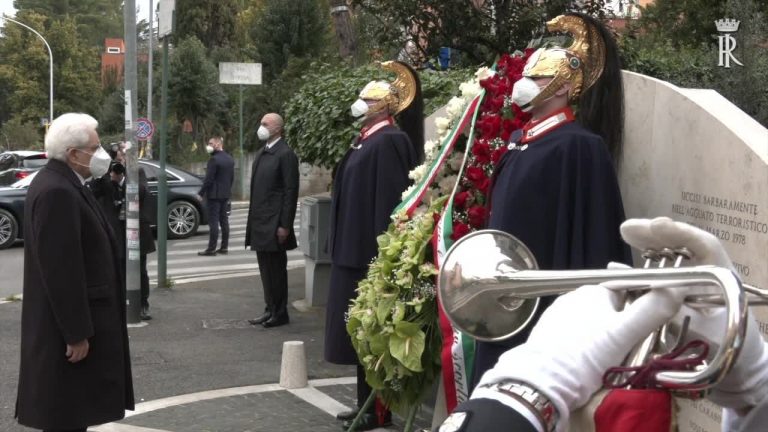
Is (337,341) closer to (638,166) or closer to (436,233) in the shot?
(436,233)

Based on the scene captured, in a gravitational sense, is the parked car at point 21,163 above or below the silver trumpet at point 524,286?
below

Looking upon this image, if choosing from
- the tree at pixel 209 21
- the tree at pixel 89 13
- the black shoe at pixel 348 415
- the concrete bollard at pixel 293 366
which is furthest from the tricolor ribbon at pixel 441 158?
the tree at pixel 89 13

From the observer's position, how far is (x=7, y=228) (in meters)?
17.9

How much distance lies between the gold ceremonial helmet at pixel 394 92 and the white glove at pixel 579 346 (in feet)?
16.3

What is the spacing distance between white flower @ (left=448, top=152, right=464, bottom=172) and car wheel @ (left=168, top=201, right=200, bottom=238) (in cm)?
1485

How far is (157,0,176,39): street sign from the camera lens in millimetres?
11305

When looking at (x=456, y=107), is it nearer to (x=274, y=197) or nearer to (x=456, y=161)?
(x=456, y=161)

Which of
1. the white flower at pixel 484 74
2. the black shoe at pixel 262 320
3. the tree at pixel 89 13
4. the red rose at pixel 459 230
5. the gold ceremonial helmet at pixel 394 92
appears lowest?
the black shoe at pixel 262 320

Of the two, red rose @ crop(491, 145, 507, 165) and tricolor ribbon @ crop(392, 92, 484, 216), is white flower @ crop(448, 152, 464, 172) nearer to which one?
tricolor ribbon @ crop(392, 92, 484, 216)

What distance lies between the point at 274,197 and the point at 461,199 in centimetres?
493

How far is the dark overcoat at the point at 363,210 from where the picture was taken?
6168 mm

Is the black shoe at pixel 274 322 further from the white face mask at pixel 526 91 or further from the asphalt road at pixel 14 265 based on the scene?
the white face mask at pixel 526 91

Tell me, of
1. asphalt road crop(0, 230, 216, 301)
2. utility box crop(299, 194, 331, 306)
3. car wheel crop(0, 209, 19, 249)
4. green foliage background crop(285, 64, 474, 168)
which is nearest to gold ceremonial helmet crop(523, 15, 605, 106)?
green foliage background crop(285, 64, 474, 168)

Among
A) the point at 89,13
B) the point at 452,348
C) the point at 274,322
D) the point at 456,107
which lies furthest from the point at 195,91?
the point at 89,13
